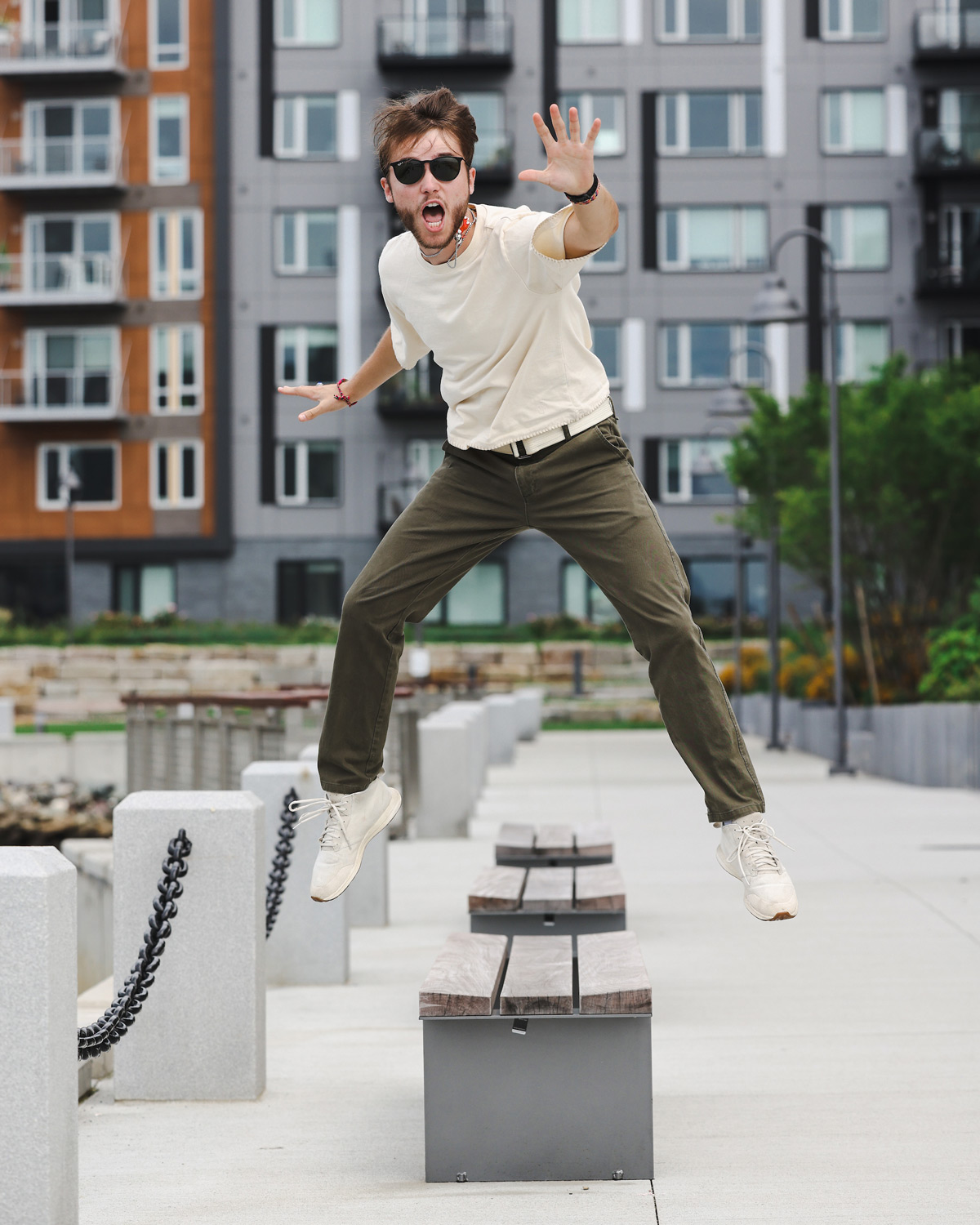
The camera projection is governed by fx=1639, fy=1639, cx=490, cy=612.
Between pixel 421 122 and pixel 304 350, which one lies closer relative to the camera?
pixel 421 122

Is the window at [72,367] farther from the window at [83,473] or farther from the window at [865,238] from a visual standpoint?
the window at [865,238]

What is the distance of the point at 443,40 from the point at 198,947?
4915cm

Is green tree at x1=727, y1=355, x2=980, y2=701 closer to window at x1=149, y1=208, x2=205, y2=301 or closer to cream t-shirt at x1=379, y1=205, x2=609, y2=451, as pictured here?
cream t-shirt at x1=379, y1=205, x2=609, y2=451

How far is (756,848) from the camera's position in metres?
4.49

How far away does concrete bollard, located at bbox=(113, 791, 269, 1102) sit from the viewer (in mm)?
5496

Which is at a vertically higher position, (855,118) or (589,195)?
(855,118)

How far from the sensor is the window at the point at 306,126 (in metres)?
51.3

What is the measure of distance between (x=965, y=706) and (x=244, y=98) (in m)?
39.7

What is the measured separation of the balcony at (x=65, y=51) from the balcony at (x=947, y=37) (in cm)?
2465

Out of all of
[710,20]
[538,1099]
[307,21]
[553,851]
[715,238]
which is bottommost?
[538,1099]

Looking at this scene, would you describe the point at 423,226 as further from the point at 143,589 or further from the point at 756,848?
the point at 143,589

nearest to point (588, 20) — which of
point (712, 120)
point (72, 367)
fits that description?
point (712, 120)

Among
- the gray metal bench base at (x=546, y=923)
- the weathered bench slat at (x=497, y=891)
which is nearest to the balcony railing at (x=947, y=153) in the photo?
the weathered bench slat at (x=497, y=891)

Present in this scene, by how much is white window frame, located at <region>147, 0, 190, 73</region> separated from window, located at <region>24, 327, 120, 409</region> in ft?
27.7
